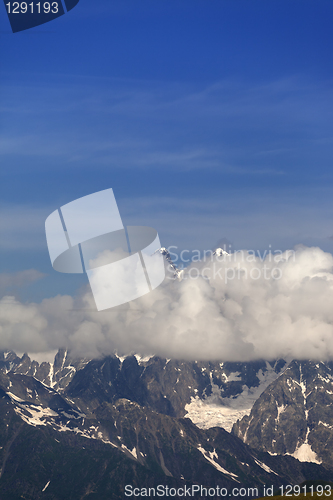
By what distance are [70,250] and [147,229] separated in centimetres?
2009

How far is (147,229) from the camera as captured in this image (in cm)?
13688

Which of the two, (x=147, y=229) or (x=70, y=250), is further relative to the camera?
(x=147, y=229)

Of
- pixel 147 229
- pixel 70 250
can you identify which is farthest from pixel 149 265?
pixel 70 250

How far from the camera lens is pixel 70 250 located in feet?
417

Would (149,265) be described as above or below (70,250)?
below

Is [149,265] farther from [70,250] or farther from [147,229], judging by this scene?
[70,250]

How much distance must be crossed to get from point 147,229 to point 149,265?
30.8 ft

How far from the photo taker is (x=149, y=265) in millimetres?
Result: 133000

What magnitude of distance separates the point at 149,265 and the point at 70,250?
737 inches
